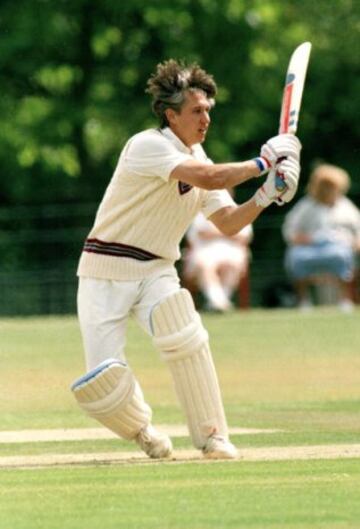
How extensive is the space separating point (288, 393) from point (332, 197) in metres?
8.59

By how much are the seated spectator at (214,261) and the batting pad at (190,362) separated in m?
12.7

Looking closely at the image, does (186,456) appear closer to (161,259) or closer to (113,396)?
(113,396)

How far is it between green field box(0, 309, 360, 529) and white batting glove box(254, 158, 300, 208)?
1.18m

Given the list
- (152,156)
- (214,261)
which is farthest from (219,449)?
(214,261)

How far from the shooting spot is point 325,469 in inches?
325

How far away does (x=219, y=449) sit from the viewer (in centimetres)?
899

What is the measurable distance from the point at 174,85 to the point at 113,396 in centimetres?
145

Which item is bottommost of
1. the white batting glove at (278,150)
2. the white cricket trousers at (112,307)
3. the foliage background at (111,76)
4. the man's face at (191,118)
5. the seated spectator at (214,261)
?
the seated spectator at (214,261)

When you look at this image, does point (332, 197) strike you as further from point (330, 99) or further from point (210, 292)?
point (330, 99)

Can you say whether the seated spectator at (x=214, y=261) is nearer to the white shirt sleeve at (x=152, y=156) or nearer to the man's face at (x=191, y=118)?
the man's face at (x=191, y=118)

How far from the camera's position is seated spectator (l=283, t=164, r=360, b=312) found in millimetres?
21578

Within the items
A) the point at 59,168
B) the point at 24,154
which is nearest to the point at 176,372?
the point at 24,154

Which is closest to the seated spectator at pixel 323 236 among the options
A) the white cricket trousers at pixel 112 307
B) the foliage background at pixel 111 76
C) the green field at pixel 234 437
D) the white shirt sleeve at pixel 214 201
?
the green field at pixel 234 437

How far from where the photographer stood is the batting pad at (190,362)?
9.06 metres
